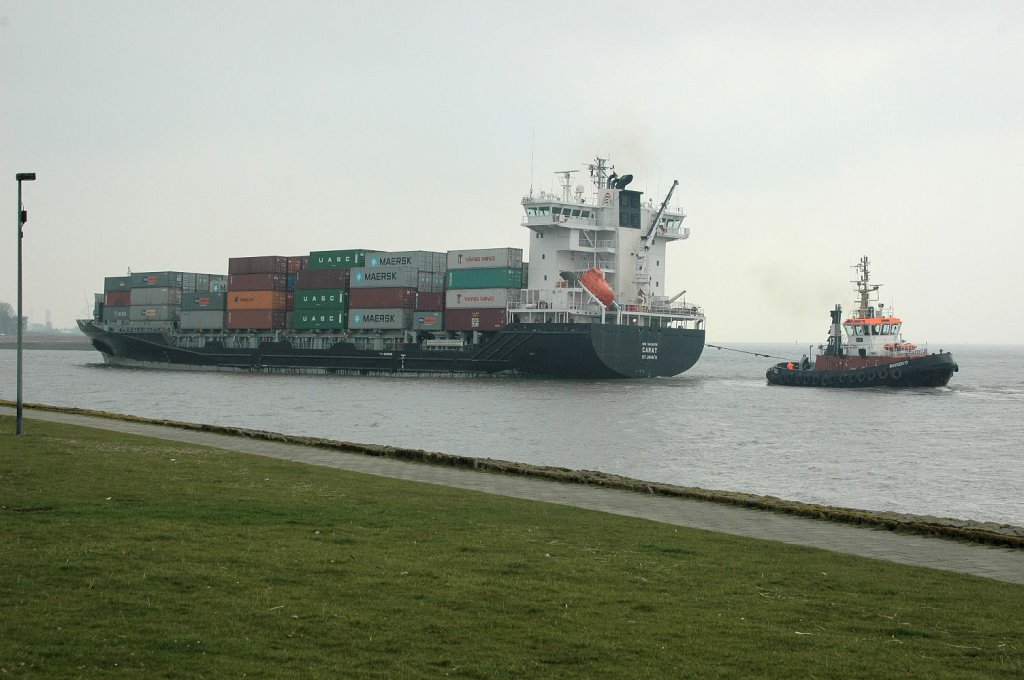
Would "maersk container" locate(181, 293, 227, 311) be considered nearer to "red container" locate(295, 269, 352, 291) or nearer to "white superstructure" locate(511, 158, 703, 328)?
"red container" locate(295, 269, 352, 291)

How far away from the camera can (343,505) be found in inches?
535

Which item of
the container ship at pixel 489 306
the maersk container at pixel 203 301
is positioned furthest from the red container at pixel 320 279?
the maersk container at pixel 203 301

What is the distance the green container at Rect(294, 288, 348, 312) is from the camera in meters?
78.6

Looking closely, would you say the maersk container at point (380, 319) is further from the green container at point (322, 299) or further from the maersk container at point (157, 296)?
the maersk container at point (157, 296)

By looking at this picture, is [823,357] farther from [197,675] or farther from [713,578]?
[197,675]

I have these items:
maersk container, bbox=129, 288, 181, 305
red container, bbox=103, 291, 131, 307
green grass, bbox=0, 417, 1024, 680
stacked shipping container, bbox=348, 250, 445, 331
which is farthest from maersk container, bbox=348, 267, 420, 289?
green grass, bbox=0, 417, 1024, 680

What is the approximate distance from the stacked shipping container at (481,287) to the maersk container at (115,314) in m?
39.8

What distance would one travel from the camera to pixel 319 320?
7981 centimetres

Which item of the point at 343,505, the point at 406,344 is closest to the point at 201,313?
the point at 406,344

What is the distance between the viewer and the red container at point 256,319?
8319 centimetres

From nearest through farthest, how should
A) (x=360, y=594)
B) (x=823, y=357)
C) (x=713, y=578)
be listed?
(x=360, y=594), (x=713, y=578), (x=823, y=357)

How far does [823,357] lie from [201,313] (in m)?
51.6

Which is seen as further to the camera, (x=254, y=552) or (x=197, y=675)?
(x=254, y=552)

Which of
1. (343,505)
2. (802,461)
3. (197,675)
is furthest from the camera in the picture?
(802,461)
